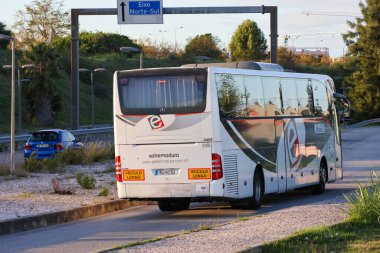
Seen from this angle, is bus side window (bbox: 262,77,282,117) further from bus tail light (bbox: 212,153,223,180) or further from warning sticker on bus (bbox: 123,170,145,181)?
warning sticker on bus (bbox: 123,170,145,181)

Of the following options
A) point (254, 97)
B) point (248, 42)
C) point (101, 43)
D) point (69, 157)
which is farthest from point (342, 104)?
point (101, 43)

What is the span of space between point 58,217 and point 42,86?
201 ft

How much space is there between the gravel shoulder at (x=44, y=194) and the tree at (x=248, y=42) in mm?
98144

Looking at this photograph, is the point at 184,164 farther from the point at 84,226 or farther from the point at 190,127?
the point at 84,226

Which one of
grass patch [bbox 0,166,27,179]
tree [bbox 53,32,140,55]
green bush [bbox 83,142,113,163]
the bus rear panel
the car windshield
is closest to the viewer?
the bus rear panel

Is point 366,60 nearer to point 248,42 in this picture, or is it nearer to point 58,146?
point 248,42

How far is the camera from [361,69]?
368 ft

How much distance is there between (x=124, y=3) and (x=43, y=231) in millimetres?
16500

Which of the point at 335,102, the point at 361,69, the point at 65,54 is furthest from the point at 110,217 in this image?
the point at 361,69

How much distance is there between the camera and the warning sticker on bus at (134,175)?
739 inches

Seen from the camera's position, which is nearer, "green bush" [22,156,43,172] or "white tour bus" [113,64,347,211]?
"white tour bus" [113,64,347,211]

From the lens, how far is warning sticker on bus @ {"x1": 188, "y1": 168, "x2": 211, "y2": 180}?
18.3 m

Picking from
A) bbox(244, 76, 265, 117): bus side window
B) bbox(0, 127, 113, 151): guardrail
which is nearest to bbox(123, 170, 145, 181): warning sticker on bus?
bbox(244, 76, 265, 117): bus side window

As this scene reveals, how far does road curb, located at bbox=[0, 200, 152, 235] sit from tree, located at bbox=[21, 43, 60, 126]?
54.8 meters
